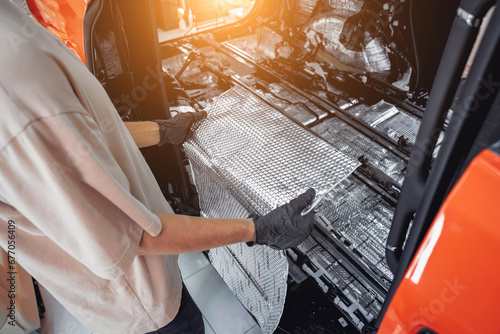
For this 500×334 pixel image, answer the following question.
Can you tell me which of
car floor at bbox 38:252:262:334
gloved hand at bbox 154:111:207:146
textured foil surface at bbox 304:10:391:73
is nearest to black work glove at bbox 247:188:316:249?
gloved hand at bbox 154:111:207:146

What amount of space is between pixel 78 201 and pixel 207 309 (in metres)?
A: 1.80

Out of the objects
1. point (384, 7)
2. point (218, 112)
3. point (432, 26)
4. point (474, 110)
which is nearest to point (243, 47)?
point (384, 7)

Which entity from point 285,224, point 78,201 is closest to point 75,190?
point 78,201

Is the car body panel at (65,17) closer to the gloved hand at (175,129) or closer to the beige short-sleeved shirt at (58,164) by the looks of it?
the gloved hand at (175,129)

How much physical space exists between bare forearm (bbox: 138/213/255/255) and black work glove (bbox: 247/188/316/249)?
0.08 metres

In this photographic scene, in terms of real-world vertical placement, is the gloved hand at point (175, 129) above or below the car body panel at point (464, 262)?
below

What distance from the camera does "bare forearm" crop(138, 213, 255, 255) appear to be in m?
0.92

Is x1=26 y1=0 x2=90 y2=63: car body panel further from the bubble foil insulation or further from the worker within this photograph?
the worker

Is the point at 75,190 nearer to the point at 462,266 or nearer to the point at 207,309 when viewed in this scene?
the point at 462,266

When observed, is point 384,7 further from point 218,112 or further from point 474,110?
point 474,110

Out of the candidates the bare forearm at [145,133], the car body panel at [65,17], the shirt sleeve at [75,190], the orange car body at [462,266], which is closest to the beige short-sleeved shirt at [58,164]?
the shirt sleeve at [75,190]

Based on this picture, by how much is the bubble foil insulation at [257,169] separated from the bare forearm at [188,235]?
21 centimetres

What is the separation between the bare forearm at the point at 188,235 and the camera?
36.3 inches

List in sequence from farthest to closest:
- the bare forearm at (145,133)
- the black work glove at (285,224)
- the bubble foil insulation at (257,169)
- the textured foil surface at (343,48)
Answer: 1. the textured foil surface at (343,48)
2. the bare forearm at (145,133)
3. the bubble foil insulation at (257,169)
4. the black work glove at (285,224)
